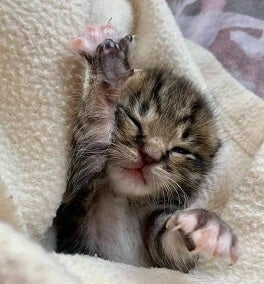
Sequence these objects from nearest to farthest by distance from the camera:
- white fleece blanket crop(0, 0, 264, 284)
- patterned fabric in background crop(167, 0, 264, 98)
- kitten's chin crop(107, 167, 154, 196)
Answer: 1. white fleece blanket crop(0, 0, 264, 284)
2. kitten's chin crop(107, 167, 154, 196)
3. patterned fabric in background crop(167, 0, 264, 98)

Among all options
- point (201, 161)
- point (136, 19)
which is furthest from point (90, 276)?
point (136, 19)

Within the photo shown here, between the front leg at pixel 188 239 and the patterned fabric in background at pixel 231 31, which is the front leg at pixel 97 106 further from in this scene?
the patterned fabric in background at pixel 231 31

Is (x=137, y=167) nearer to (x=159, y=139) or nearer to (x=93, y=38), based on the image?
(x=159, y=139)

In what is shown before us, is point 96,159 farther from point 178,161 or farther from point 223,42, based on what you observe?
point 223,42

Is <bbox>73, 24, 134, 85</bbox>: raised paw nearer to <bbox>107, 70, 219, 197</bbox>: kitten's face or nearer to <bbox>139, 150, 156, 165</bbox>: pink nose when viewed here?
<bbox>107, 70, 219, 197</bbox>: kitten's face

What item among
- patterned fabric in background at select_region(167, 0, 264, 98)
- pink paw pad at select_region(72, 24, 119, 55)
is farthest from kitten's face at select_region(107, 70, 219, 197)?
patterned fabric in background at select_region(167, 0, 264, 98)

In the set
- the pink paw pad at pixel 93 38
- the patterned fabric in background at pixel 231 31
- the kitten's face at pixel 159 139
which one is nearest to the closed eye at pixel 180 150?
the kitten's face at pixel 159 139
